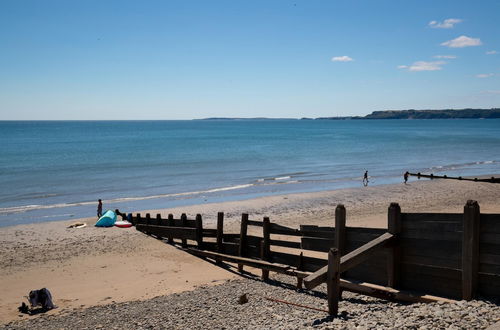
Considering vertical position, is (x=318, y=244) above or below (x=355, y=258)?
below

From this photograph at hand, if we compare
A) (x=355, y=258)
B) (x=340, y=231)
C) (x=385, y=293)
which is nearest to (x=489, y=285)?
(x=385, y=293)

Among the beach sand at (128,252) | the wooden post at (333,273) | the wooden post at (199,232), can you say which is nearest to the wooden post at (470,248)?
the wooden post at (333,273)

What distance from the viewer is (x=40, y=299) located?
41.9 feet

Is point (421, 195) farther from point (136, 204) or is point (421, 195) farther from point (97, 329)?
point (97, 329)

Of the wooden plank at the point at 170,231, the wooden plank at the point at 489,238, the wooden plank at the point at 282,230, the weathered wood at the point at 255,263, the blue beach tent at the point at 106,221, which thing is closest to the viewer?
the wooden plank at the point at 489,238

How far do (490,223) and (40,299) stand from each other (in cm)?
1164

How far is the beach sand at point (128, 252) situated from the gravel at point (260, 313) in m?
1.17

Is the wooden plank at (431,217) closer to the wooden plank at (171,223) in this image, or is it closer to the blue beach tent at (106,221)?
the wooden plank at (171,223)

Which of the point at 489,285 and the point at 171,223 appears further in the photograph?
the point at 171,223

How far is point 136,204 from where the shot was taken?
34750mm

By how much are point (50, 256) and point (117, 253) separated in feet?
9.87

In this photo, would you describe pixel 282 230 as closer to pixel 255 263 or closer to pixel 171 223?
pixel 255 263

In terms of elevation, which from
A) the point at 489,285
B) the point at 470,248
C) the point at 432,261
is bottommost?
the point at 489,285

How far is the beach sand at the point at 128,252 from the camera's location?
14648 mm
